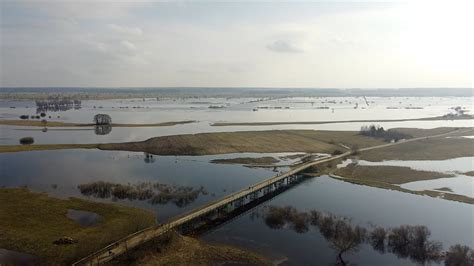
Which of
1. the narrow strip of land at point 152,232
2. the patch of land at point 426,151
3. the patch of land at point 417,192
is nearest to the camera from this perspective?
the narrow strip of land at point 152,232

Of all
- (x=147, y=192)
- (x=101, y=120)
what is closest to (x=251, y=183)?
(x=147, y=192)

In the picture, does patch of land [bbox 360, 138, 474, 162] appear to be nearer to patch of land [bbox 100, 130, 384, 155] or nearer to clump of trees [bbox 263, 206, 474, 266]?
patch of land [bbox 100, 130, 384, 155]

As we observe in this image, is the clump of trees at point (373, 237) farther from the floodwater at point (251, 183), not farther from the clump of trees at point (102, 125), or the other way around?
the clump of trees at point (102, 125)

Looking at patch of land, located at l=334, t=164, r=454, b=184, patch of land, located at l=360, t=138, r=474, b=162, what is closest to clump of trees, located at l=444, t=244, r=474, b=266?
patch of land, located at l=334, t=164, r=454, b=184

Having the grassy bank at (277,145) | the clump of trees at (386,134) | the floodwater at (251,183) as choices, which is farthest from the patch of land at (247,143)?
the floodwater at (251,183)

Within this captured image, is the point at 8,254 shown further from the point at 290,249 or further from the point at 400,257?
the point at 400,257

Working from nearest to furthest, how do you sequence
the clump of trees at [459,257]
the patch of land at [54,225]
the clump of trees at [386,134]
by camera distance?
the clump of trees at [459,257] < the patch of land at [54,225] < the clump of trees at [386,134]

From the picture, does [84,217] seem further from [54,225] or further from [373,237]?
[373,237]
